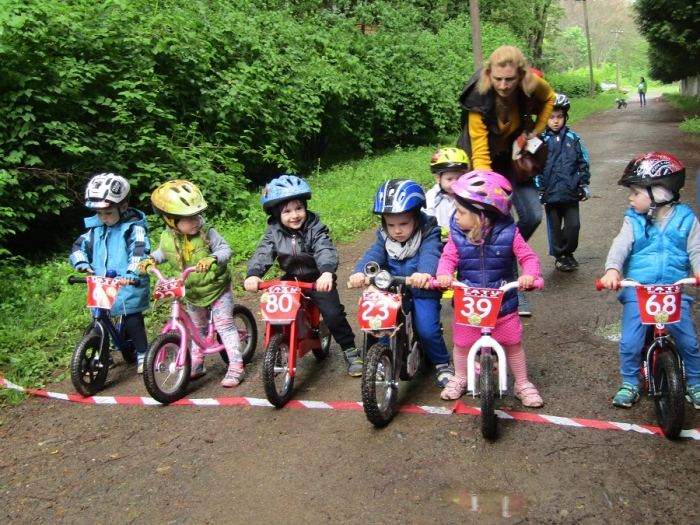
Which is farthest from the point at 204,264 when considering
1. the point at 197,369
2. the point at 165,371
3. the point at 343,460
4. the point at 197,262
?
the point at 343,460

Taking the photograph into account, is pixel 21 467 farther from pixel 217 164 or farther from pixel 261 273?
pixel 217 164

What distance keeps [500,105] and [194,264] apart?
2.77 meters

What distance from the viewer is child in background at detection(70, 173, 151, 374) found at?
209 inches

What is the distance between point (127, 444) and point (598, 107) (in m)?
44.6

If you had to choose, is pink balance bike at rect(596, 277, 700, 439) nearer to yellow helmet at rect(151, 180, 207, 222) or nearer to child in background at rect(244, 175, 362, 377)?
child in background at rect(244, 175, 362, 377)

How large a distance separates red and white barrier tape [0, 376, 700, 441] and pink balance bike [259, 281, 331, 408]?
200 millimetres

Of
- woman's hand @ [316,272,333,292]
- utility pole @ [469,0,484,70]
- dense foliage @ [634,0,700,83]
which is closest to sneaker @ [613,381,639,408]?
woman's hand @ [316,272,333,292]

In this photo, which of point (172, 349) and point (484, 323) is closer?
point (484, 323)

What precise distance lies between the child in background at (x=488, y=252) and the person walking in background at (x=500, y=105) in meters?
0.79

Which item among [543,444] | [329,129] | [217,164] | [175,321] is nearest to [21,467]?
[175,321]

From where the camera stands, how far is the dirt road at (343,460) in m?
3.37

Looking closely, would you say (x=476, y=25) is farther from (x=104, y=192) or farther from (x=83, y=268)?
(x=83, y=268)

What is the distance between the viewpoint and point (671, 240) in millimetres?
4008

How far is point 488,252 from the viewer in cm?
421
